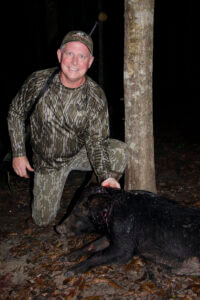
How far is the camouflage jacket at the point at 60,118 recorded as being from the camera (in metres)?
3.79

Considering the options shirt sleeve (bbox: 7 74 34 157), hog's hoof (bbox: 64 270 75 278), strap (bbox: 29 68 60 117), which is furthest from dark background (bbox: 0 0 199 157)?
hog's hoof (bbox: 64 270 75 278)

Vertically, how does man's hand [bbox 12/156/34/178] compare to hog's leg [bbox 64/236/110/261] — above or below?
above

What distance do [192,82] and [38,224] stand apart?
790 inches

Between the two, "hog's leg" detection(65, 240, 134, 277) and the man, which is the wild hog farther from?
the man

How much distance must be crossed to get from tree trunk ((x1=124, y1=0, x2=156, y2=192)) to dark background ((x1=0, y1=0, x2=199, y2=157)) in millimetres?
2943

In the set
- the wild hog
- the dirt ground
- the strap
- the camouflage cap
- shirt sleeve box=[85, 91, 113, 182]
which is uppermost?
the camouflage cap

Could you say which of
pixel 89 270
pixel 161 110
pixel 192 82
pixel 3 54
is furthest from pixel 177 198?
pixel 3 54

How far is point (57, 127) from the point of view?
3852mm

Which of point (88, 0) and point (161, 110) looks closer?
point (88, 0)

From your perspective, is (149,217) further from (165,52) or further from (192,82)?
(165,52)

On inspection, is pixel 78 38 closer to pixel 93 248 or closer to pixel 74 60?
pixel 74 60

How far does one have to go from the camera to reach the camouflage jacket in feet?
12.5

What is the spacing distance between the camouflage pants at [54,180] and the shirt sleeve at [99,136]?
12.5 inches

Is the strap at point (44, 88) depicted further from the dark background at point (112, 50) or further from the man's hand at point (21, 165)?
the dark background at point (112, 50)
